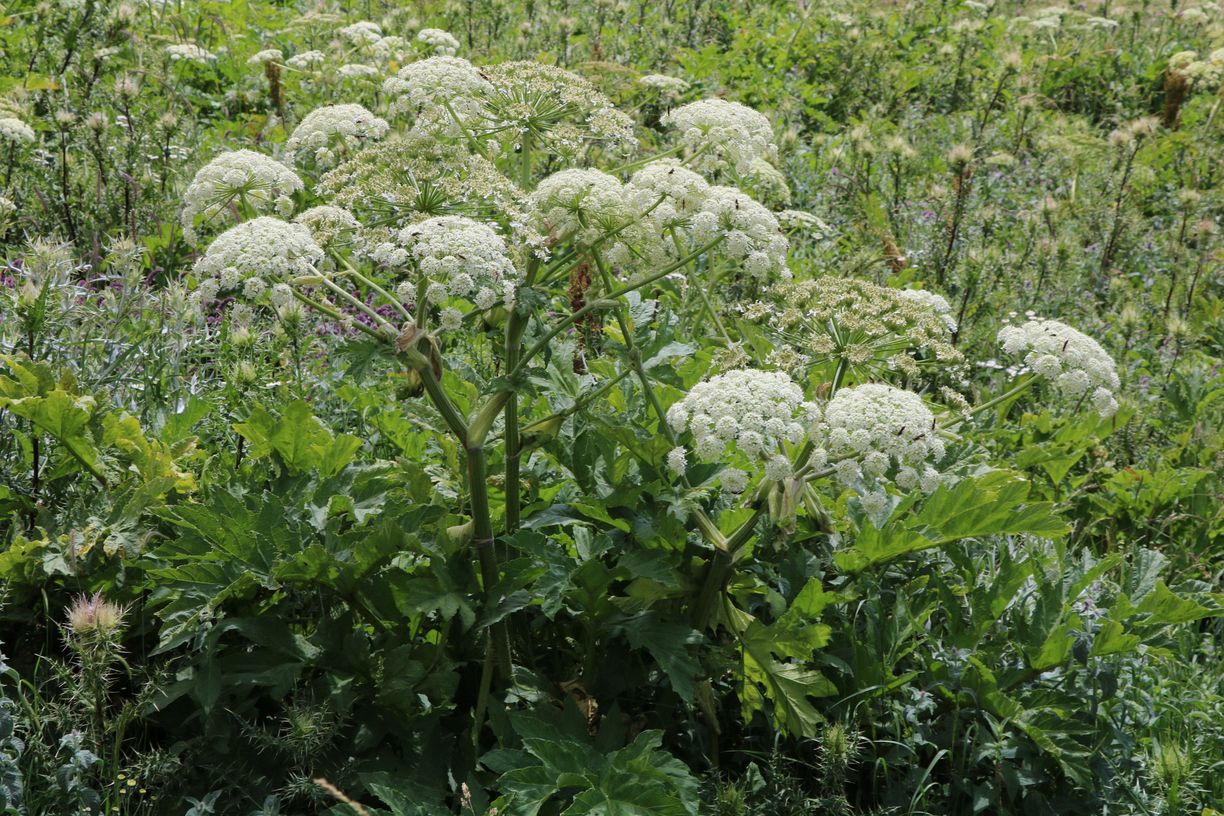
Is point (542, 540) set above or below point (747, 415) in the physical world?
below

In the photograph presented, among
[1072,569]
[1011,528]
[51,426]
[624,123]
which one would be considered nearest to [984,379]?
[1072,569]

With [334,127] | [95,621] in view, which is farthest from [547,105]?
[95,621]

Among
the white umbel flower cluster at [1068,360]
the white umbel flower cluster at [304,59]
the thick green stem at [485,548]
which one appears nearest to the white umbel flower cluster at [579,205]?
the thick green stem at [485,548]

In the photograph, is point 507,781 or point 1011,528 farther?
point 1011,528

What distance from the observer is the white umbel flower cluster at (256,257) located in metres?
2.35

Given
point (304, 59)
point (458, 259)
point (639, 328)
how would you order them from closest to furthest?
point (458, 259) → point (639, 328) → point (304, 59)

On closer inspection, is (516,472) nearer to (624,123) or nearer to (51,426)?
(624,123)

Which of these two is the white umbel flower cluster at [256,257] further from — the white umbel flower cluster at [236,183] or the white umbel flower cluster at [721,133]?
the white umbel flower cluster at [721,133]

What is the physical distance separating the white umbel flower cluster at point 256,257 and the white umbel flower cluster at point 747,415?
2.83 ft

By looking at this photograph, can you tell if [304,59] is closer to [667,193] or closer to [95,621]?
[667,193]

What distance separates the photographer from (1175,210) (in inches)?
299

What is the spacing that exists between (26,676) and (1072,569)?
289 centimetres

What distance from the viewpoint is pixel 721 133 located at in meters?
2.94

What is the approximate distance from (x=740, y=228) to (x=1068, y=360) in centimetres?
86
